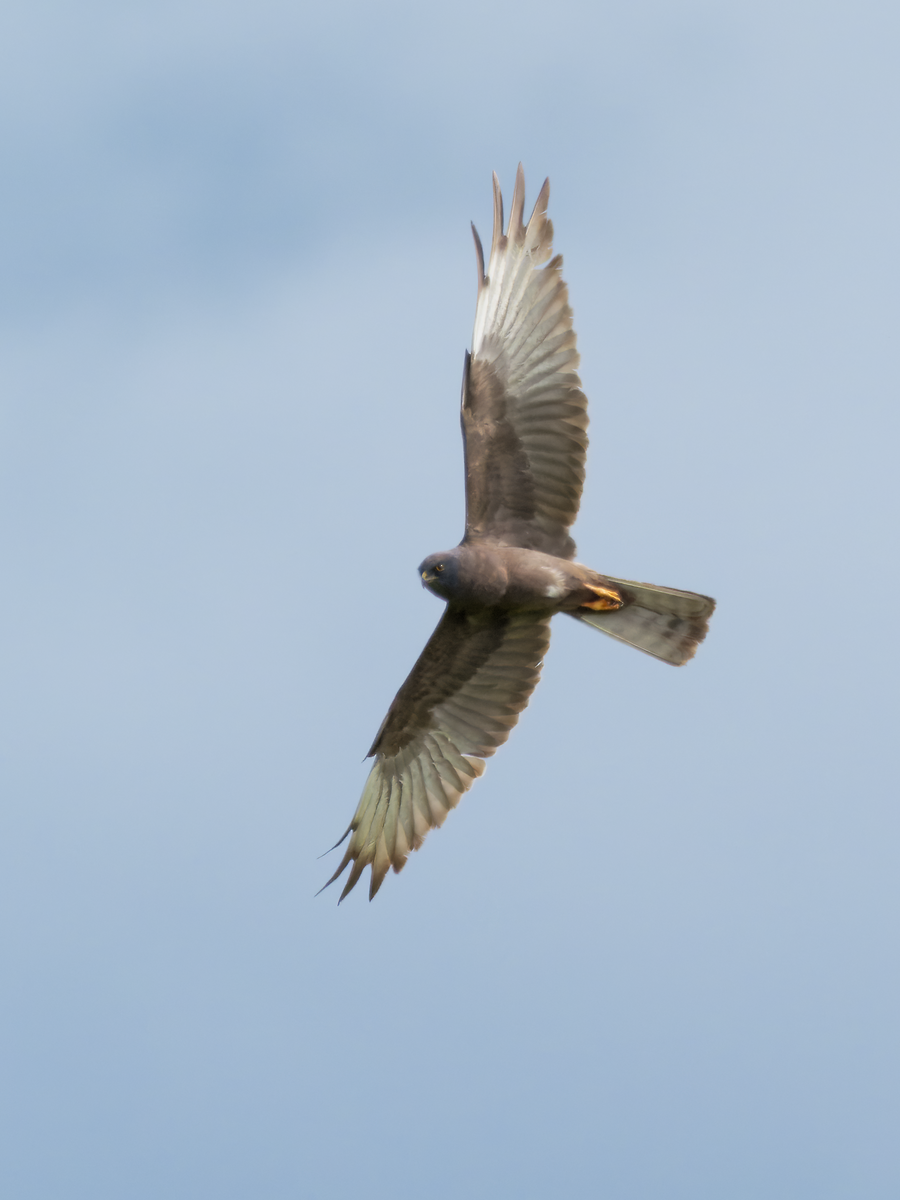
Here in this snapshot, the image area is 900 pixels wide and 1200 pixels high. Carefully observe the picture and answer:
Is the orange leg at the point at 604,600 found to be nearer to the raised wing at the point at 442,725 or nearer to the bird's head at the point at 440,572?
the raised wing at the point at 442,725

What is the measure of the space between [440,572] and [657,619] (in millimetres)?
1479

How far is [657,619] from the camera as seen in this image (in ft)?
34.1

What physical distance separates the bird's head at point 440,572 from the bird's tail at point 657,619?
36.7 inches

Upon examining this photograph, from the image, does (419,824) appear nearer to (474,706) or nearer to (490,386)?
(474,706)

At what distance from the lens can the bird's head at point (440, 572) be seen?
32.7 ft

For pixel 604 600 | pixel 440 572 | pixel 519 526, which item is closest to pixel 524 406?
pixel 519 526

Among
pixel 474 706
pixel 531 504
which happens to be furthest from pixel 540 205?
pixel 474 706

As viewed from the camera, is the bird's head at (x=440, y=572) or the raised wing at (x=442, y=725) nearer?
the bird's head at (x=440, y=572)

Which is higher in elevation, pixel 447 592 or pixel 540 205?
pixel 540 205

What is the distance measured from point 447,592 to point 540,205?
2.58 metres

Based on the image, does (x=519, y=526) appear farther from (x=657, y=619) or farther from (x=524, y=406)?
(x=657, y=619)

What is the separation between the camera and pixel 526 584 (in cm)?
1011

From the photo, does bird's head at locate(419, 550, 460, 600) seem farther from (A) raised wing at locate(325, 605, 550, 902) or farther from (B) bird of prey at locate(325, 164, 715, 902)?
(A) raised wing at locate(325, 605, 550, 902)

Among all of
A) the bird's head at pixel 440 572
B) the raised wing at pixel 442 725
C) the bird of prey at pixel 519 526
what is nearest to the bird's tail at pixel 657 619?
the bird of prey at pixel 519 526
